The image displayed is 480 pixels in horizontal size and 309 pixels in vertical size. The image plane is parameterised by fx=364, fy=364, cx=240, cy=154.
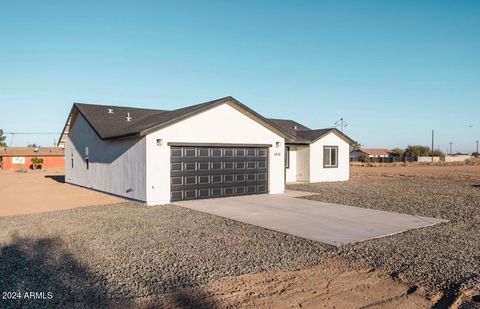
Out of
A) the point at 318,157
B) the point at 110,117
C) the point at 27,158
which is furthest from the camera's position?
the point at 27,158

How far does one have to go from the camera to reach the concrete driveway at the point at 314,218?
29.1 feet

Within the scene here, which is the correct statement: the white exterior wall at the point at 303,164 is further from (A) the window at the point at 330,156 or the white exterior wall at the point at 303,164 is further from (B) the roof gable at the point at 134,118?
(B) the roof gable at the point at 134,118

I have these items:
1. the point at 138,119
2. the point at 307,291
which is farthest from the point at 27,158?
the point at 307,291

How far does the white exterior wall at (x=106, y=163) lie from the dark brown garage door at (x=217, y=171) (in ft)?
4.58

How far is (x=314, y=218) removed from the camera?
10914 millimetres

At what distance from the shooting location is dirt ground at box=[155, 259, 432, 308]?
477 cm

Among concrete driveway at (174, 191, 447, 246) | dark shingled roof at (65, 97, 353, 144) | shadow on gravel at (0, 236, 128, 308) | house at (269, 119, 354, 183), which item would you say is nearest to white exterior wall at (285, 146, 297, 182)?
house at (269, 119, 354, 183)

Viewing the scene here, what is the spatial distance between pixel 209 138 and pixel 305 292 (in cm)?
1096

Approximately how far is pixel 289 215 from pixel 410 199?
688 cm

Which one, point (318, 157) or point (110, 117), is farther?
point (318, 157)

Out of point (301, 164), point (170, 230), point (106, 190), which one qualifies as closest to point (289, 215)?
point (170, 230)

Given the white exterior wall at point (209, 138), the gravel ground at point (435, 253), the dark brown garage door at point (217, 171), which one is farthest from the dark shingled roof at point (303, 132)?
the gravel ground at point (435, 253)

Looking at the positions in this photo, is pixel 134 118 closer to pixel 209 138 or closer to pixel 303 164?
pixel 209 138

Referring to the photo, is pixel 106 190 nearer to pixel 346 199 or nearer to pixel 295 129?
pixel 346 199
